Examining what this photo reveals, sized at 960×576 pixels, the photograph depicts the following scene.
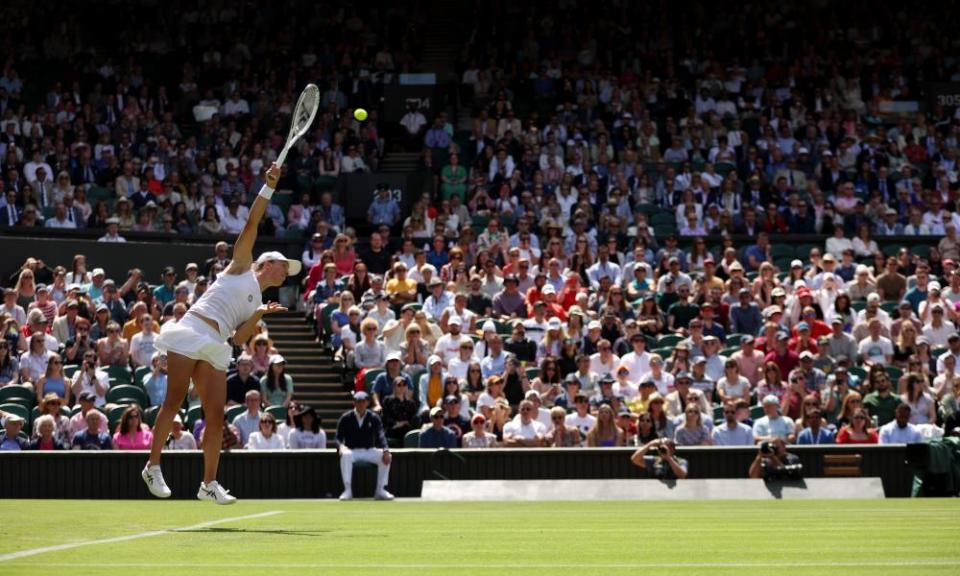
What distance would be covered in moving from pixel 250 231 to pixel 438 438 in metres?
7.67

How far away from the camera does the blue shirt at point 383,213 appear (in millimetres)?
24828

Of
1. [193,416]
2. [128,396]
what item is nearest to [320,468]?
[193,416]

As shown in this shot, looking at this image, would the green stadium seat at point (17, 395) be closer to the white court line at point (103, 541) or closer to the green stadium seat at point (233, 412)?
the green stadium seat at point (233, 412)

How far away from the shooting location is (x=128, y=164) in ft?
82.0

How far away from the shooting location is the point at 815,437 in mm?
16562

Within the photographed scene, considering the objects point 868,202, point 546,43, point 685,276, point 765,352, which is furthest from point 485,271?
point 546,43

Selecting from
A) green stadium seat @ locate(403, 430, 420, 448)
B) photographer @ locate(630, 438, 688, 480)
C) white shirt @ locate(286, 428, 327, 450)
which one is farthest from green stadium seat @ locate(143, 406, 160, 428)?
photographer @ locate(630, 438, 688, 480)

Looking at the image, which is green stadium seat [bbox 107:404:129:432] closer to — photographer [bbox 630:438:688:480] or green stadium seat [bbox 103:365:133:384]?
green stadium seat [bbox 103:365:133:384]

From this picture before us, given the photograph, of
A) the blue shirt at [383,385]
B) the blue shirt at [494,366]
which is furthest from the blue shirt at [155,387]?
the blue shirt at [494,366]

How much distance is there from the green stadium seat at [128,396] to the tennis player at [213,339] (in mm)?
8659

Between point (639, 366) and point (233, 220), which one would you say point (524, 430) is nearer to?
point (639, 366)

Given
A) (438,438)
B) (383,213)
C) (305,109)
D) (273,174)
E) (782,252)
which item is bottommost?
(438,438)

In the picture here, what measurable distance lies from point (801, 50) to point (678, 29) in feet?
8.73

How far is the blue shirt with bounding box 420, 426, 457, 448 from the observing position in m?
16.6
